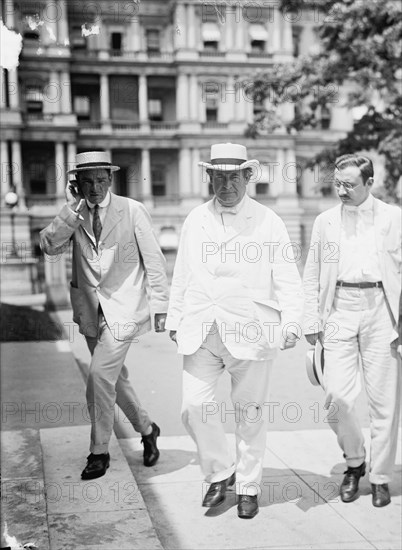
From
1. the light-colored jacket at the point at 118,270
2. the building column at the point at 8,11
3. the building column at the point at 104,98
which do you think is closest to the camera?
the light-colored jacket at the point at 118,270

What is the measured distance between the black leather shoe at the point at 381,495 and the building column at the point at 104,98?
139 ft

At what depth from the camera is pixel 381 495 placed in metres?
4.38

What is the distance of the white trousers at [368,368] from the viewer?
442 centimetres

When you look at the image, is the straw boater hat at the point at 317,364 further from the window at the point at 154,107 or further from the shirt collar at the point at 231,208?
the window at the point at 154,107

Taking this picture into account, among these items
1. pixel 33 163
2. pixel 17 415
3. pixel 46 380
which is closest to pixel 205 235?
pixel 17 415

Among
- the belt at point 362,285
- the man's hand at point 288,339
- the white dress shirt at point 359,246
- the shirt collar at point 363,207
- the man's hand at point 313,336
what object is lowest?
the man's hand at point 313,336

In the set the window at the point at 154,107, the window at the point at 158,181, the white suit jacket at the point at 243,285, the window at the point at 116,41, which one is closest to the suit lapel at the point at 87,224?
the white suit jacket at the point at 243,285

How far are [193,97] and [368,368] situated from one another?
1667 inches

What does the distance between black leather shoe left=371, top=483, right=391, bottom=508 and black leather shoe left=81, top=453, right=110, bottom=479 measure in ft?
5.33

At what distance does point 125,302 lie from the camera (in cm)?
473

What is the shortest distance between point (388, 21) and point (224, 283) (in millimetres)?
13672

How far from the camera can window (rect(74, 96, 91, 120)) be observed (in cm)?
4684

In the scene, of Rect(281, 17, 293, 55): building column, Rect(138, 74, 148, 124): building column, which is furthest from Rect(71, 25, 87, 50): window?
Rect(281, 17, 293, 55): building column

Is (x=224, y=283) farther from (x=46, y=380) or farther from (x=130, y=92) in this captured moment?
(x=130, y=92)
